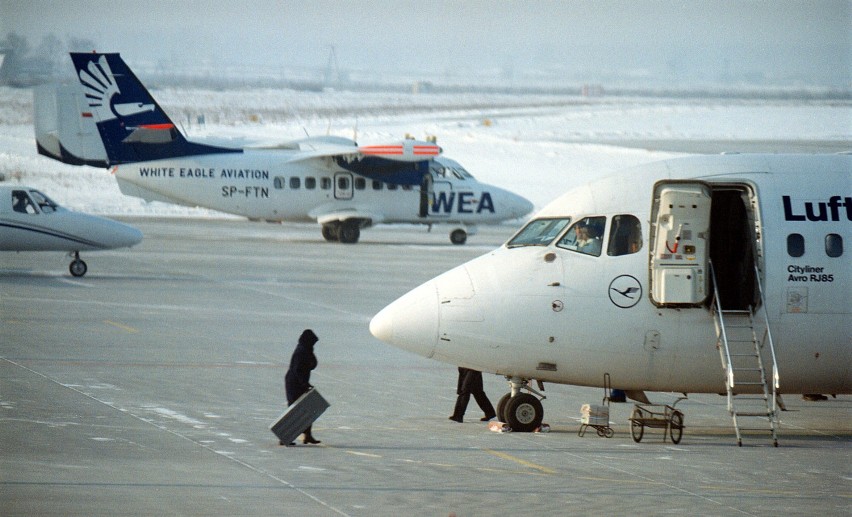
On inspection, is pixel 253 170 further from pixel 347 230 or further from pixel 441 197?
pixel 441 197

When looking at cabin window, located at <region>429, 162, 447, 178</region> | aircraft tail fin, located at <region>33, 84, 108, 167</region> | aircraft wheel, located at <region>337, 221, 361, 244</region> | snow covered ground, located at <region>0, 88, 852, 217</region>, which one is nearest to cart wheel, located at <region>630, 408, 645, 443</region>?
snow covered ground, located at <region>0, 88, 852, 217</region>

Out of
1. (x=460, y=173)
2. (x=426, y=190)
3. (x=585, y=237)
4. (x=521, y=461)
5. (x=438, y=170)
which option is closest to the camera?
(x=521, y=461)

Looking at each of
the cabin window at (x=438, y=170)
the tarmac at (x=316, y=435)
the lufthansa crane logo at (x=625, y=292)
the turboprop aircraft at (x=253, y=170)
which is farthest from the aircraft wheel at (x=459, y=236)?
the lufthansa crane logo at (x=625, y=292)

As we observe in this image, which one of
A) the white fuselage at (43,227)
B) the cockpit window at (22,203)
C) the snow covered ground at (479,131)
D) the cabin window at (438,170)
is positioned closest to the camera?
the white fuselage at (43,227)

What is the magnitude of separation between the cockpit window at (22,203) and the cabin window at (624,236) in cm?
2026

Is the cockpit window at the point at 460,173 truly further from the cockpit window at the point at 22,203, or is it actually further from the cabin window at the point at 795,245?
the cabin window at the point at 795,245

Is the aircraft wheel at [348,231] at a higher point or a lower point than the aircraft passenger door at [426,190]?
lower

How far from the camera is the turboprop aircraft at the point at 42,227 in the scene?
102ft

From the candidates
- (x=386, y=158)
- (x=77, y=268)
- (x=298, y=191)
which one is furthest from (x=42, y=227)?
(x=386, y=158)

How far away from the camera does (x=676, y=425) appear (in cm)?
1516

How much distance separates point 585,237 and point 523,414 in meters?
2.41

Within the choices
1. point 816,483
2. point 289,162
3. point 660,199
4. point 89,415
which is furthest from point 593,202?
point 289,162

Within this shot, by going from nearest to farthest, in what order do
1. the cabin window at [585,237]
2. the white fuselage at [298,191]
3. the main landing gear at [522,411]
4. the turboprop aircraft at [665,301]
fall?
the turboprop aircraft at [665,301], the cabin window at [585,237], the main landing gear at [522,411], the white fuselage at [298,191]

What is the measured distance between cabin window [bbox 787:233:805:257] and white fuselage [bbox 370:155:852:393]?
16mm
